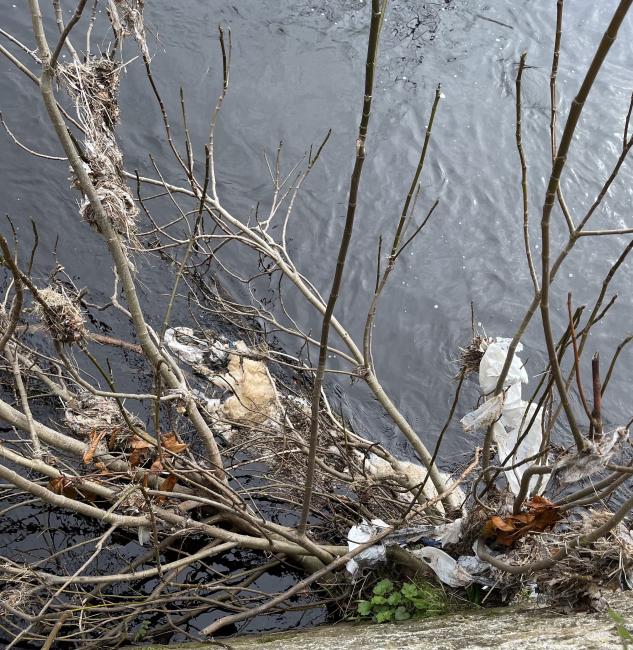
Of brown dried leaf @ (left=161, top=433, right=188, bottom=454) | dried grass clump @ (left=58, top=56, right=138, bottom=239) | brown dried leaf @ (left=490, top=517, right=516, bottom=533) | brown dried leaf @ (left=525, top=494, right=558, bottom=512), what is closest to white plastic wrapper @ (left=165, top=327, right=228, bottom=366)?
brown dried leaf @ (left=161, top=433, right=188, bottom=454)

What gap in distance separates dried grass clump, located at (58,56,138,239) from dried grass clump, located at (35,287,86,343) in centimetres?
33

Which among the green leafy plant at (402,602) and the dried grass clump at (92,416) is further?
the dried grass clump at (92,416)

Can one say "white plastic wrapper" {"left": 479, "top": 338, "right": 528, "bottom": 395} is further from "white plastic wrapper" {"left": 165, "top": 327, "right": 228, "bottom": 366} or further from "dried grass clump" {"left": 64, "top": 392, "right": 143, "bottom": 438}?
"white plastic wrapper" {"left": 165, "top": 327, "right": 228, "bottom": 366}

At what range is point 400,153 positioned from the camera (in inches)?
250

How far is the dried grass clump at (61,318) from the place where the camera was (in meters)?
2.51

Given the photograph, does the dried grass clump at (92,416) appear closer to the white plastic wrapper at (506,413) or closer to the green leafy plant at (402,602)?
the green leafy plant at (402,602)

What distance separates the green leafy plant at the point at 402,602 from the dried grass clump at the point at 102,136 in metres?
2.07

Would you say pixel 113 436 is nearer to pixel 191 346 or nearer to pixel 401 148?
pixel 191 346

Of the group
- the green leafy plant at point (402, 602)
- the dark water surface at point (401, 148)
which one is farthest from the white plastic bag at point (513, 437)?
the dark water surface at point (401, 148)

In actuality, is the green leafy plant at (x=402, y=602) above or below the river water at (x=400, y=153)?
below

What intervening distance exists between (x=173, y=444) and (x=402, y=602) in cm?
136

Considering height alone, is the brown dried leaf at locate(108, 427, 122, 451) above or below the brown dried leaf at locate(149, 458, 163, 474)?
below

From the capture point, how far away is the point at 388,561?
130 inches

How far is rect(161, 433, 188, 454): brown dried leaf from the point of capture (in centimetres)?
284
